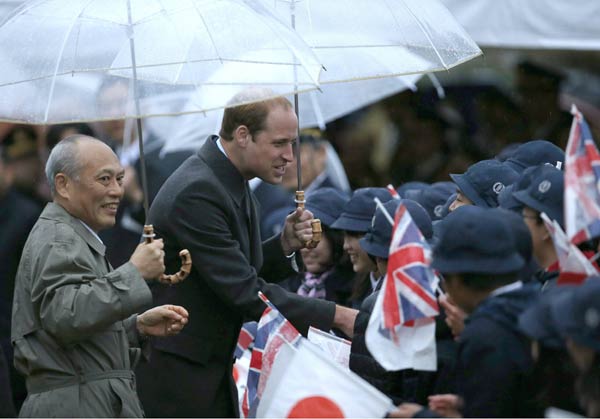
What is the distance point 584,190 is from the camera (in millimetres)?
4121

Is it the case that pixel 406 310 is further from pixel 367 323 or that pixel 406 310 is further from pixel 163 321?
pixel 163 321

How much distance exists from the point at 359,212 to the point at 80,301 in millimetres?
2192

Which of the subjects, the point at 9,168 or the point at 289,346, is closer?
the point at 289,346

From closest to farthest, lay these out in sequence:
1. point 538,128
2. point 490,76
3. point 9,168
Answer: point 9,168 < point 538,128 < point 490,76

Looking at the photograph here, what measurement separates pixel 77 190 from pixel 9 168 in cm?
297

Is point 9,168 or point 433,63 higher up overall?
point 433,63

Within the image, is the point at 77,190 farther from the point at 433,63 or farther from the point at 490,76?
the point at 490,76

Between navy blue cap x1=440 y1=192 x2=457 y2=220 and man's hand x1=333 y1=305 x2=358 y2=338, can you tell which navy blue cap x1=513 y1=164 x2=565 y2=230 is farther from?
navy blue cap x1=440 y1=192 x2=457 y2=220

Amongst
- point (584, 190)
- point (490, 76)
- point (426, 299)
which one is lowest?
point (490, 76)

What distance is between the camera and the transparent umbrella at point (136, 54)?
4.71 meters

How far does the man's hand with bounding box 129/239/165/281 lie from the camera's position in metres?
4.66

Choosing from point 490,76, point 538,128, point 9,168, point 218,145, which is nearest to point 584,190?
point 218,145

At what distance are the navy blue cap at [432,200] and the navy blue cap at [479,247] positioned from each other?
263 cm

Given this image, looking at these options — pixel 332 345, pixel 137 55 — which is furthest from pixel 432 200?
pixel 137 55
